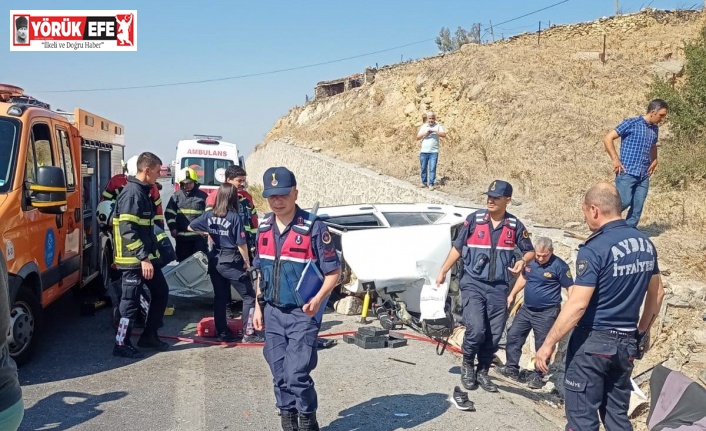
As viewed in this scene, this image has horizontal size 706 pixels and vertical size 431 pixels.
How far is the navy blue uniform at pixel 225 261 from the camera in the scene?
259 inches

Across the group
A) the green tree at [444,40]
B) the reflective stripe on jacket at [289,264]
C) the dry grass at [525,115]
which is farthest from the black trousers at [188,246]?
the green tree at [444,40]

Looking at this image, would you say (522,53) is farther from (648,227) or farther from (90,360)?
(90,360)

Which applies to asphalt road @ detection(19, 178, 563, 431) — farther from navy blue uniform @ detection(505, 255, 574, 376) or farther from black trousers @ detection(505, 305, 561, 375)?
navy blue uniform @ detection(505, 255, 574, 376)

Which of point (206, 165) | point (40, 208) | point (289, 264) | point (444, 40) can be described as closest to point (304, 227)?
point (289, 264)

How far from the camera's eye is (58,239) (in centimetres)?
628

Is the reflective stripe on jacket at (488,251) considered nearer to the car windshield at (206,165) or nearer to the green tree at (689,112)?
the green tree at (689,112)

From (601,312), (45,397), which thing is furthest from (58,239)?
(601,312)

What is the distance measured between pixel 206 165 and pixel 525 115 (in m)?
9.79

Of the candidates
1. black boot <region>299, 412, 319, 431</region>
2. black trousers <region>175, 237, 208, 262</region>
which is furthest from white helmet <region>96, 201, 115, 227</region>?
black boot <region>299, 412, 319, 431</region>

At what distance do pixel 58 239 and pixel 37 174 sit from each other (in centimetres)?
137

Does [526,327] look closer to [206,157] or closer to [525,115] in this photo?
[206,157]

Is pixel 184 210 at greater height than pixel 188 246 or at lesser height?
greater

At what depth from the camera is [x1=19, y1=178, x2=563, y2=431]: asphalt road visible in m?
4.69

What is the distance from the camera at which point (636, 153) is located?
22.9 ft
